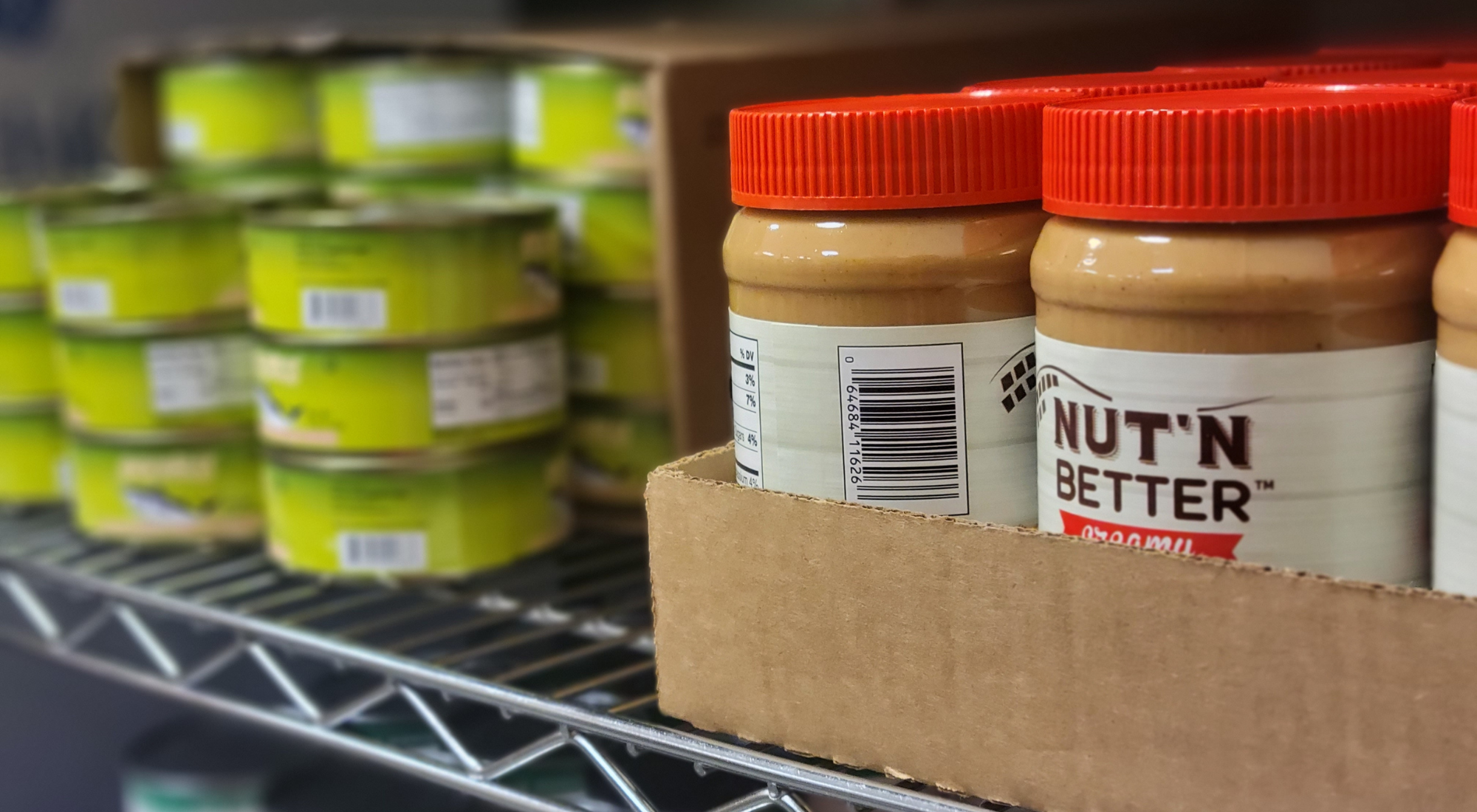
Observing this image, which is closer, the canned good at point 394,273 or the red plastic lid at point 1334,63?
the red plastic lid at point 1334,63

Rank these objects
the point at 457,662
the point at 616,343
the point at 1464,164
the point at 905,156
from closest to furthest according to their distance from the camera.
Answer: the point at 1464,164, the point at 905,156, the point at 457,662, the point at 616,343

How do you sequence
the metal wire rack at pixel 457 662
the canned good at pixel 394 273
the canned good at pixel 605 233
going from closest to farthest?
the metal wire rack at pixel 457 662, the canned good at pixel 394 273, the canned good at pixel 605 233

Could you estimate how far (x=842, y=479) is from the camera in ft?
2.13

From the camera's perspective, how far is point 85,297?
118cm

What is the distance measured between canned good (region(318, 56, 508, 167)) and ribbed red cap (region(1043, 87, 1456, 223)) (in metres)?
0.74

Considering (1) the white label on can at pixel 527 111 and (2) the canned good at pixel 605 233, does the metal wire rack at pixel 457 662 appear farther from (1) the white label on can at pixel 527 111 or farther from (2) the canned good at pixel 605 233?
(1) the white label on can at pixel 527 111

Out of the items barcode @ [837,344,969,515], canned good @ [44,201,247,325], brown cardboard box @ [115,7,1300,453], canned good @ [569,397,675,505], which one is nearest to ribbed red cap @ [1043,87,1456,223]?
barcode @ [837,344,969,515]

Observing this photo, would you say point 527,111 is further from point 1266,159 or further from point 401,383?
point 1266,159

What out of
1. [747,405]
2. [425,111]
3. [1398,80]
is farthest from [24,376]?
[1398,80]

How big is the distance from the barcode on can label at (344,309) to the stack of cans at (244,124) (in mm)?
301

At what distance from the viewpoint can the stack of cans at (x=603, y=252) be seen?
3.72 feet

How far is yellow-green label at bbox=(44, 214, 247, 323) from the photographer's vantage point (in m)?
1.16

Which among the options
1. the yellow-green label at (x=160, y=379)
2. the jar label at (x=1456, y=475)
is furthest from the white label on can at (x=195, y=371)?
the jar label at (x=1456, y=475)

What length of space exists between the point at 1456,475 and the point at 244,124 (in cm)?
110
